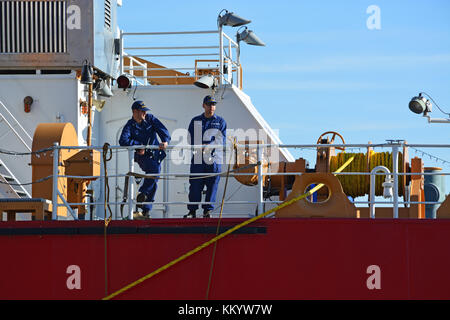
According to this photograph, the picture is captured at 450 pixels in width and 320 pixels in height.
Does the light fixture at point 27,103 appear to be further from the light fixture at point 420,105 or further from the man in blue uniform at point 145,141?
the light fixture at point 420,105

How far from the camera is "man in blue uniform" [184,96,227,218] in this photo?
10.0 m

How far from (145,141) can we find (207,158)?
2.86 feet

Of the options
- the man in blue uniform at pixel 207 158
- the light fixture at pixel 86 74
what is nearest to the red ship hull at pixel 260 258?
the man in blue uniform at pixel 207 158

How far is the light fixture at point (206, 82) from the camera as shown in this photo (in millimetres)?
12336

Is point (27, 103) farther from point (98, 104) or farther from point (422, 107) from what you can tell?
point (422, 107)

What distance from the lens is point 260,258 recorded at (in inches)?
358

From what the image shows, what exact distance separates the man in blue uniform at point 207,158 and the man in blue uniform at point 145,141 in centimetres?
41

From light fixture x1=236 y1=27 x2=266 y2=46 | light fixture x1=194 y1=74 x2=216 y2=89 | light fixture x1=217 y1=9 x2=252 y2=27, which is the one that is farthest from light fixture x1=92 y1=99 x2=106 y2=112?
light fixture x1=236 y1=27 x2=266 y2=46

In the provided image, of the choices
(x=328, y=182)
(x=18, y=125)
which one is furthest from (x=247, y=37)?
(x=328, y=182)

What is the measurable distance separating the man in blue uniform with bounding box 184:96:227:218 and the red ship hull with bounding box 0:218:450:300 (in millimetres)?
862

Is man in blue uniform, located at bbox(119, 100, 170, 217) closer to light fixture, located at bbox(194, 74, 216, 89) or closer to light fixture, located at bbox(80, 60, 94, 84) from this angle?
light fixture, located at bbox(80, 60, 94, 84)
